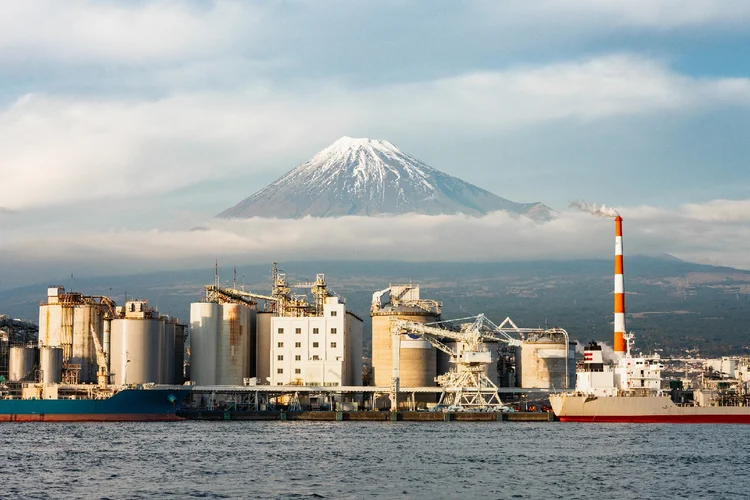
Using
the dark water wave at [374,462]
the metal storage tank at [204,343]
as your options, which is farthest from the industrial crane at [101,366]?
the dark water wave at [374,462]

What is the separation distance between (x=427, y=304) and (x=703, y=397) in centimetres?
3158

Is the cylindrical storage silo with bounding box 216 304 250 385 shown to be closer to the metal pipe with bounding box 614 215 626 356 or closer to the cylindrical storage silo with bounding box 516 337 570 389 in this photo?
the cylindrical storage silo with bounding box 516 337 570 389

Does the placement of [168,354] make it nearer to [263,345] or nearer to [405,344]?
[263,345]

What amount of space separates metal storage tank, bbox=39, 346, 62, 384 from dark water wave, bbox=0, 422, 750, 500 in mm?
13942

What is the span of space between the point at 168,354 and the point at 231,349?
5.92 meters

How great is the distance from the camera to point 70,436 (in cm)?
7744

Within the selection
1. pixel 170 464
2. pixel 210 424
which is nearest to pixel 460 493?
pixel 170 464

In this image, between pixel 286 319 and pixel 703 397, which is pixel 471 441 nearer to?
pixel 703 397

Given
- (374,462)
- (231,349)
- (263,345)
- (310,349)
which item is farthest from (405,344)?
(374,462)

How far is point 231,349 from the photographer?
369 ft

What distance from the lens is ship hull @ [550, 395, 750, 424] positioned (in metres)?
95.9

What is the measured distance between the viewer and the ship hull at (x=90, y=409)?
97.0 metres

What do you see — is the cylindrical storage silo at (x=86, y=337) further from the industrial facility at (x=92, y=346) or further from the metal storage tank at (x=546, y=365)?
the metal storage tank at (x=546, y=365)

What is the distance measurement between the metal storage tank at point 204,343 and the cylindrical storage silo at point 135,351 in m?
4.86
